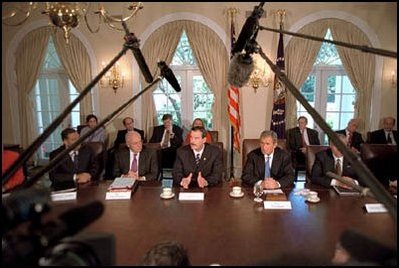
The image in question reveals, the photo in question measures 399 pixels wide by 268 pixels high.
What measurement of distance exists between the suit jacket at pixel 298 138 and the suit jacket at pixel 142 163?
2.98 m

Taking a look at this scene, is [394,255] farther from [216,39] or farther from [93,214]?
[216,39]

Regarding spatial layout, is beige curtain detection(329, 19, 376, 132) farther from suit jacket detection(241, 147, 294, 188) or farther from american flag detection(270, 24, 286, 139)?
suit jacket detection(241, 147, 294, 188)

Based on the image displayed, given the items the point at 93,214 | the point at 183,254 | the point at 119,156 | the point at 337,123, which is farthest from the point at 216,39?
the point at 93,214

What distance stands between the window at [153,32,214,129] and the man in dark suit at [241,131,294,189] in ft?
10.4

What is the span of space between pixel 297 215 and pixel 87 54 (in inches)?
201

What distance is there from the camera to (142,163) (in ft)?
11.4

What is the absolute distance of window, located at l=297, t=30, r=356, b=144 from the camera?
6031 millimetres

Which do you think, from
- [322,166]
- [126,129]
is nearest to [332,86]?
[322,166]

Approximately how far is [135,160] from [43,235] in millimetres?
3148

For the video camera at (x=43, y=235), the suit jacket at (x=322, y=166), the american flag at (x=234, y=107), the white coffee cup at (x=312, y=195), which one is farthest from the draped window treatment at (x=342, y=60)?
the video camera at (x=43, y=235)

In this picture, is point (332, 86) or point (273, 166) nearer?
point (273, 166)

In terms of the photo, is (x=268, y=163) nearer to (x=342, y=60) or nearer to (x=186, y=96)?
(x=186, y=96)

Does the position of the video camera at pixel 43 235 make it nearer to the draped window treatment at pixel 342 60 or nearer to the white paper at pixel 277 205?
the white paper at pixel 277 205

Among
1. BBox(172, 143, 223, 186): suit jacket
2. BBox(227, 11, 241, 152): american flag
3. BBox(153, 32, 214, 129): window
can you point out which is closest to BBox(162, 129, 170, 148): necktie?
BBox(153, 32, 214, 129): window
